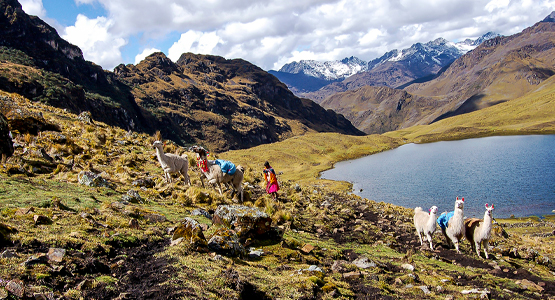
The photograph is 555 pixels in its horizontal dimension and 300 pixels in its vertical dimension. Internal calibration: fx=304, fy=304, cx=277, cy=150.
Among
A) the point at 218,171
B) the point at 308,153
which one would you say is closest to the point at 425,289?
the point at 218,171

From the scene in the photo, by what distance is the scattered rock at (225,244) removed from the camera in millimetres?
7941

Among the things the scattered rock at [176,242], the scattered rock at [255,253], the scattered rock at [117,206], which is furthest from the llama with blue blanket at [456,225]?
the scattered rock at [117,206]

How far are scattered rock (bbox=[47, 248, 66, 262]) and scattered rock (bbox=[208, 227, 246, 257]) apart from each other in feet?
10.5

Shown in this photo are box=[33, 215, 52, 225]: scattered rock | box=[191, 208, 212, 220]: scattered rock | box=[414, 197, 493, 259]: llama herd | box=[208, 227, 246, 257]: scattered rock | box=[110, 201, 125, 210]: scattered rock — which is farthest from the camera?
box=[414, 197, 493, 259]: llama herd

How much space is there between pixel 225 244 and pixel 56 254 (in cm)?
368

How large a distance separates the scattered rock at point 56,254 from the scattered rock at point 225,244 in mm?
3192

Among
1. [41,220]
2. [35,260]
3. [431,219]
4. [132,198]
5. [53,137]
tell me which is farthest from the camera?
[53,137]

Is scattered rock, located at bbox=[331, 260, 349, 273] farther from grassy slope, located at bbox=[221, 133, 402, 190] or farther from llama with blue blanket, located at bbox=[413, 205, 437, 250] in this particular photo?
grassy slope, located at bbox=[221, 133, 402, 190]

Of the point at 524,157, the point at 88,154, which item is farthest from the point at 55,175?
the point at 524,157

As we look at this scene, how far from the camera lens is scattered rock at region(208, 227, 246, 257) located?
794cm

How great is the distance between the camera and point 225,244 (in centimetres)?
806

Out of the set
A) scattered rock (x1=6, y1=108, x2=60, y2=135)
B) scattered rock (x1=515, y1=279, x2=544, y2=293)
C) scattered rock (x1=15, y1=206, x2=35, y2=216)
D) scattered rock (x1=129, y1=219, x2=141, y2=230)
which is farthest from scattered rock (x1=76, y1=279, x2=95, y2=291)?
scattered rock (x1=6, y1=108, x2=60, y2=135)

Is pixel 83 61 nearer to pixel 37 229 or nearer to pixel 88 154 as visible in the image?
pixel 88 154

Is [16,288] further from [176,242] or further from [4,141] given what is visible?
[4,141]
